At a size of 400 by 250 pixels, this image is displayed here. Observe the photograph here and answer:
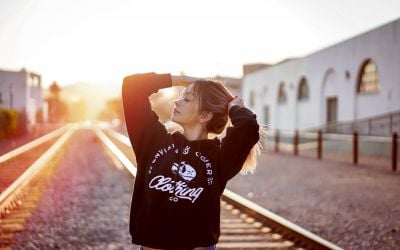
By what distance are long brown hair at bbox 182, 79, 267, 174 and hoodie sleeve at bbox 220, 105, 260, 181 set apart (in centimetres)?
14

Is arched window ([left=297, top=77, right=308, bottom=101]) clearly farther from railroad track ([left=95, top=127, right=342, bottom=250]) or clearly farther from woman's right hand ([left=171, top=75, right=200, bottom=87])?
woman's right hand ([left=171, top=75, right=200, bottom=87])

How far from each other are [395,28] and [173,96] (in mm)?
25079

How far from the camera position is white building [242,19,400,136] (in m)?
26.2

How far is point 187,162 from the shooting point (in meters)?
2.49

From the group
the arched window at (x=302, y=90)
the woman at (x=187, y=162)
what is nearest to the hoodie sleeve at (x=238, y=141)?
the woman at (x=187, y=162)

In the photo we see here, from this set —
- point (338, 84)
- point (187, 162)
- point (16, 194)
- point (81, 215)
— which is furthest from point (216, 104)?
point (338, 84)

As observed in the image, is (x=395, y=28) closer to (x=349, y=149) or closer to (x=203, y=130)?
(x=349, y=149)

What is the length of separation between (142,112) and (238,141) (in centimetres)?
58

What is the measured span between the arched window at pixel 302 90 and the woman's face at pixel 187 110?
123ft

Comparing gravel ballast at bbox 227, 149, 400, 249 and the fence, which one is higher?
the fence

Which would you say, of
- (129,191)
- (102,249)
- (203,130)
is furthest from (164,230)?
(129,191)

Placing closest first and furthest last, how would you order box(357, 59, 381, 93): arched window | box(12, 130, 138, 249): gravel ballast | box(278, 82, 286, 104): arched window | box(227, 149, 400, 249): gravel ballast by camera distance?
box(12, 130, 138, 249): gravel ballast, box(227, 149, 400, 249): gravel ballast, box(357, 59, 381, 93): arched window, box(278, 82, 286, 104): arched window

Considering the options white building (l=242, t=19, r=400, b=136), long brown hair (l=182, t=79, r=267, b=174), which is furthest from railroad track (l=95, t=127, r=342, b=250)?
white building (l=242, t=19, r=400, b=136)

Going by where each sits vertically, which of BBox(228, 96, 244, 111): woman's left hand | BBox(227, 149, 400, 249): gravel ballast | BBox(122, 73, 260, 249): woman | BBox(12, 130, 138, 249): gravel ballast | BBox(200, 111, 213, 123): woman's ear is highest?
BBox(228, 96, 244, 111): woman's left hand
